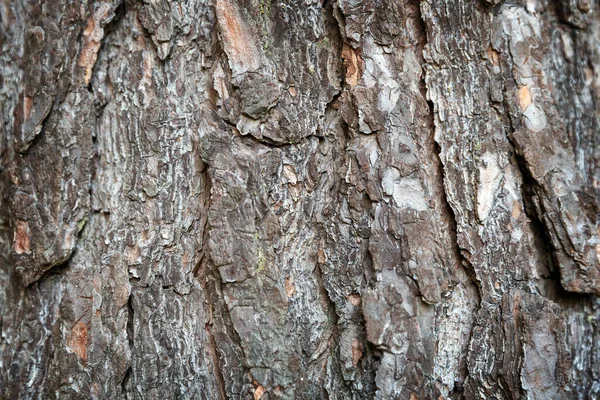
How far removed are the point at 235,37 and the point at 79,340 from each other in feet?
2.87

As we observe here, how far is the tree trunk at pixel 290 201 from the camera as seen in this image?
4.35 feet

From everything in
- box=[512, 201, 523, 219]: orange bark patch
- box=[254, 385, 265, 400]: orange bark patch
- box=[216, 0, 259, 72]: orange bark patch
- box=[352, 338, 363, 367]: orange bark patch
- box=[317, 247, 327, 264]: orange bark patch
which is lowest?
box=[254, 385, 265, 400]: orange bark patch

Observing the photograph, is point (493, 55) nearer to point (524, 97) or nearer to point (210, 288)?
point (524, 97)

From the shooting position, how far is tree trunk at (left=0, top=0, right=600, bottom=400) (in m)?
1.33

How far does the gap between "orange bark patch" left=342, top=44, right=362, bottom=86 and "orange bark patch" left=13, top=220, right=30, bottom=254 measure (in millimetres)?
921

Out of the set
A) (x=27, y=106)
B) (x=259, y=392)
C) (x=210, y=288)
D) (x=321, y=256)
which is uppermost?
(x=27, y=106)

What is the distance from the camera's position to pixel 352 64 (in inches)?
53.1

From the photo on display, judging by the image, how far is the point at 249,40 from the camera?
52.8 inches

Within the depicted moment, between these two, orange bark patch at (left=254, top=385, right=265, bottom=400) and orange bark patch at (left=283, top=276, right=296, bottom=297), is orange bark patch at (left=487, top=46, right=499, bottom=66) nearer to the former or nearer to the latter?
orange bark patch at (left=283, top=276, right=296, bottom=297)

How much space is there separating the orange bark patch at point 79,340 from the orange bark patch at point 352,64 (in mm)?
935

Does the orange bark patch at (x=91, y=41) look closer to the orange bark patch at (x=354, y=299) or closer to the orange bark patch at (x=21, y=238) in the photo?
the orange bark patch at (x=21, y=238)

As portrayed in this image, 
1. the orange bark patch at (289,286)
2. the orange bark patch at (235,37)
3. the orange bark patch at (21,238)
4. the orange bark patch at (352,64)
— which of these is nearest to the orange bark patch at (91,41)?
→ the orange bark patch at (235,37)

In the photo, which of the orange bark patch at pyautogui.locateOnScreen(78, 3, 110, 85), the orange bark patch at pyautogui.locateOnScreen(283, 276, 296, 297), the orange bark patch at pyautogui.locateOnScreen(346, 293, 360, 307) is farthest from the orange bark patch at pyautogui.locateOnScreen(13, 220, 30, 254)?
the orange bark patch at pyautogui.locateOnScreen(346, 293, 360, 307)

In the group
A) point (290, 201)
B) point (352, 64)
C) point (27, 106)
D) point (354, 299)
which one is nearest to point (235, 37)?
point (352, 64)
